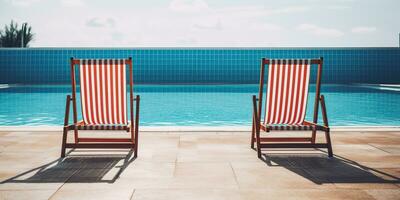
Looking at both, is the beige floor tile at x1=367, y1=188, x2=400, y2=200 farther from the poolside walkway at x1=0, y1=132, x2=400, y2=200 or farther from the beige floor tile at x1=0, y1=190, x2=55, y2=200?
the beige floor tile at x1=0, y1=190, x2=55, y2=200

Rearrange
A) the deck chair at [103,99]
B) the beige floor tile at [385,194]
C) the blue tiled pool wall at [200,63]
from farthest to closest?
the blue tiled pool wall at [200,63] < the deck chair at [103,99] < the beige floor tile at [385,194]

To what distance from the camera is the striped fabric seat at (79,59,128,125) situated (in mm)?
3141

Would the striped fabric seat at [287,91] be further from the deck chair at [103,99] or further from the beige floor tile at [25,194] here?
the beige floor tile at [25,194]

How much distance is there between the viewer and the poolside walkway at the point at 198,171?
2.20 m

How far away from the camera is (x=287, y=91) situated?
10.8 ft

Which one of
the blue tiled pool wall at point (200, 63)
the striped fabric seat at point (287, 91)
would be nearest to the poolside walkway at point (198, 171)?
the striped fabric seat at point (287, 91)

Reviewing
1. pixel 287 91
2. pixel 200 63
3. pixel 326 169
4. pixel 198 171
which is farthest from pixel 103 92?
pixel 200 63

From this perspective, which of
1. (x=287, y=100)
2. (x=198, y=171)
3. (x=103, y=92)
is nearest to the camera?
(x=198, y=171)

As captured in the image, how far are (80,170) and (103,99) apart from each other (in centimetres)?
70

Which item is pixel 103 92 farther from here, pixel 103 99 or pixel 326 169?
pixel 326 169

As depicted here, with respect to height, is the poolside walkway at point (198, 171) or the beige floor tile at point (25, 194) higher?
the poolside walkway at point (198, 171)

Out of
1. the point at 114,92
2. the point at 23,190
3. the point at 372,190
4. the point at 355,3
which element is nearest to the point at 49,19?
the point at 355,3

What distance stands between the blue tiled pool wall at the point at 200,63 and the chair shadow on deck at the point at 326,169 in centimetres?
1625

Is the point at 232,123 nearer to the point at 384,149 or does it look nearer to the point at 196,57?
the point at 384,149
